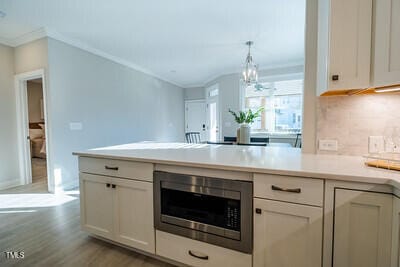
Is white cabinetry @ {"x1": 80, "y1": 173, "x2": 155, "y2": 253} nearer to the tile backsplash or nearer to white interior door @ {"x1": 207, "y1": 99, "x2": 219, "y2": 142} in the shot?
the tile backsplash

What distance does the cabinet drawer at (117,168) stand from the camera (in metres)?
1.58

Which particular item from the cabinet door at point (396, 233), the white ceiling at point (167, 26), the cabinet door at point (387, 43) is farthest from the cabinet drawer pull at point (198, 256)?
the white ceiling at point (167, 26)

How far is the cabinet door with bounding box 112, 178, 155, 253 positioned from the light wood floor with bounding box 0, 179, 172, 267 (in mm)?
178

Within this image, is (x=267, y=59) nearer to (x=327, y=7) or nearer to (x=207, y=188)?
(x=327, y=7)

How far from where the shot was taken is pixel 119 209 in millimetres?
1716

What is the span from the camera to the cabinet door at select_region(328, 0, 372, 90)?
1.16 metres

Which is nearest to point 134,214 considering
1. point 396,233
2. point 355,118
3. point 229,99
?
point 396,233

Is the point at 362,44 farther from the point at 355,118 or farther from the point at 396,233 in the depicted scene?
the point at 396,233

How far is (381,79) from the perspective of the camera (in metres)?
1.11

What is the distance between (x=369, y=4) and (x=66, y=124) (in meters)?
4.06

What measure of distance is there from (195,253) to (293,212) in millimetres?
778

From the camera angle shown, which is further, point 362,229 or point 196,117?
point 196,117

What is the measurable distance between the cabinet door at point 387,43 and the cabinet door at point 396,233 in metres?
0.62

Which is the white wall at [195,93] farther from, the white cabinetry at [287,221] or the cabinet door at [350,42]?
the white cabinetry at [287,221]
